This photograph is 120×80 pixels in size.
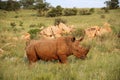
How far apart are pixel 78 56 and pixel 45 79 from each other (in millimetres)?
2617

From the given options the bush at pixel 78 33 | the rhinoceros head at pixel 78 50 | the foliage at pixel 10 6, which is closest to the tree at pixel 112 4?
the foliage at pixel 10 6

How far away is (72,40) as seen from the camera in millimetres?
9023

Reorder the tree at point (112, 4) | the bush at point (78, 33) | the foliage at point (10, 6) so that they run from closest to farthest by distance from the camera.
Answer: the bush at point (78, 33) < the tree at point (112, 4) < the foliage at point (10, 6)

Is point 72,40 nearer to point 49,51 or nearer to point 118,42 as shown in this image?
point 49,51

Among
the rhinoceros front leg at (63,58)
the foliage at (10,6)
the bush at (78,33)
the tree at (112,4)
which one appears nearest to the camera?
the rhinoceros front leg at (63,58)

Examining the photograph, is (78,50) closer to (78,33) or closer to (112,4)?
(78,33)

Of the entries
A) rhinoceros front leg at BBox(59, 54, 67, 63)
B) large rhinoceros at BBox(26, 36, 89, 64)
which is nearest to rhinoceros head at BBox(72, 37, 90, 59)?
large rhinoceros at BBox(26, 36, 89, 64)

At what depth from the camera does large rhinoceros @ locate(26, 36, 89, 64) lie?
29.2 ft

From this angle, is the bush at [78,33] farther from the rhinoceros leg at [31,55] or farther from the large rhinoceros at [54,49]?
the rhinoceros leg at [31,55]

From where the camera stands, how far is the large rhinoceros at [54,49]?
8.91 metres

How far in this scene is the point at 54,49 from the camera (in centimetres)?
893

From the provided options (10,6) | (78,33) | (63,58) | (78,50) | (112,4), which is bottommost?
(10,6)

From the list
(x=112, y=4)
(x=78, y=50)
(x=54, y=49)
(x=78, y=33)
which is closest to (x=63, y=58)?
(x=54, y=49)

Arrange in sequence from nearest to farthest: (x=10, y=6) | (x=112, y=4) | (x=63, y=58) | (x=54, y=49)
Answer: (x=63, y=58) < (x=54, y=49) < (x=112, y=4) < (x=10, y=6)
